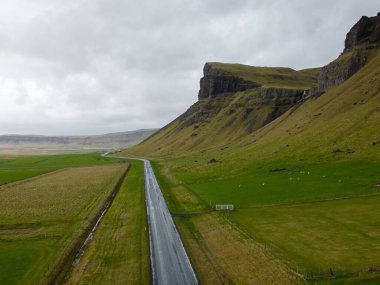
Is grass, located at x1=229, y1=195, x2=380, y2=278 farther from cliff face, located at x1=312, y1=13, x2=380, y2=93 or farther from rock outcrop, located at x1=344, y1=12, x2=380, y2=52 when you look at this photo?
rock outcrop, located at x1=344, y1=12, x2=380, y2=52

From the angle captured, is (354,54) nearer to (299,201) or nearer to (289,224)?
(299,201)

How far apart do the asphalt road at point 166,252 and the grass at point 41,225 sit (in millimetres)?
9569

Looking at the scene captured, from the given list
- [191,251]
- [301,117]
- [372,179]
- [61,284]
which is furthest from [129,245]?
[301,117]

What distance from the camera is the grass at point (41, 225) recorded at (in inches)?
1422

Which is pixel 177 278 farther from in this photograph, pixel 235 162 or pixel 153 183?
pixel 235 162

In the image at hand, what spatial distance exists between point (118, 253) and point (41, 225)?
63.3ft

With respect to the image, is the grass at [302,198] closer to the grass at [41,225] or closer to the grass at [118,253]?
the grass at [118,253]

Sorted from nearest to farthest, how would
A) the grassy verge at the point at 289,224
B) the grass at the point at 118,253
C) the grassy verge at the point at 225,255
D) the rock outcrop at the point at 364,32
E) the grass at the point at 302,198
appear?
the grassy verge at the point at 225,255
the grassy verge at the point at 289,224
the grass at the point at 118,253
the grass at the point at 302,198
the rock outcrop at the point at 364,32

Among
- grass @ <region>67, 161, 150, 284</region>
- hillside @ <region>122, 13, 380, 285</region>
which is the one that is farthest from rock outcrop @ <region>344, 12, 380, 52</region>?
grass @ <region>67, 161, 150, 284</region>

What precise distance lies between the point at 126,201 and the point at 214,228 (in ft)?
87.7

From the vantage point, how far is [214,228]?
4912 centimetres

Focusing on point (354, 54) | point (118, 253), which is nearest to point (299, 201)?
point (118, 253)

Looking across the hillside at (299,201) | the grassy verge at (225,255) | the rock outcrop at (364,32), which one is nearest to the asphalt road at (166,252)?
the grassy verge at (225,255)

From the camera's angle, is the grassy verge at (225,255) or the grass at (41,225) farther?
the grass at (41,225)
